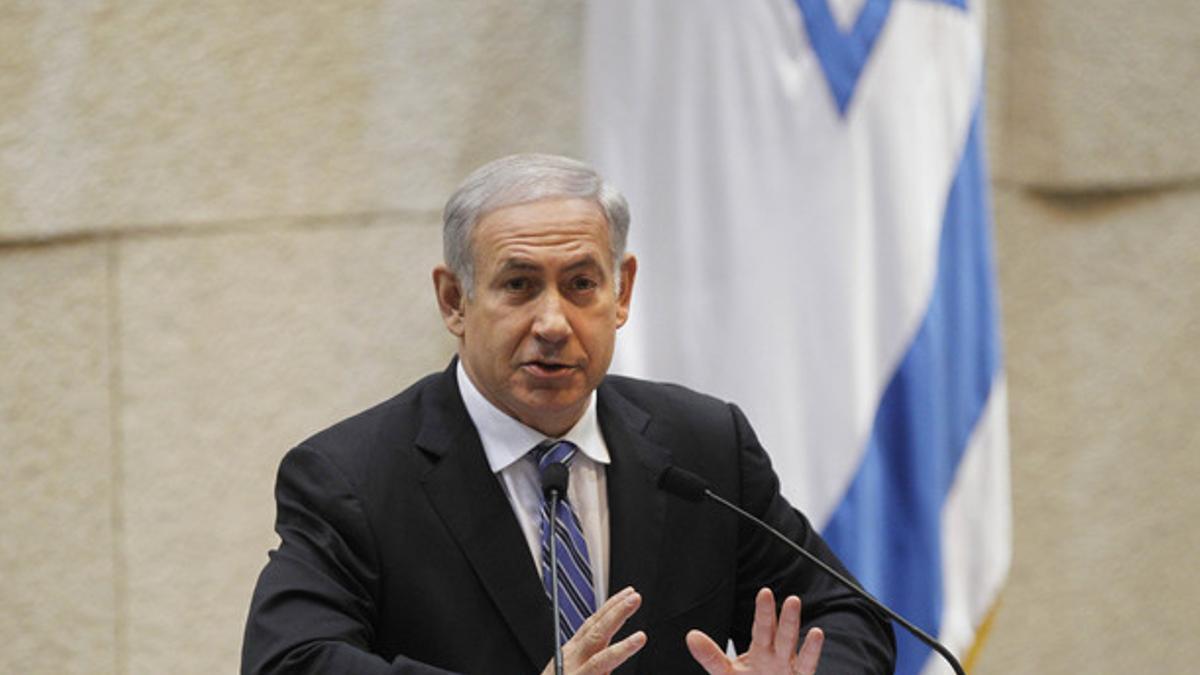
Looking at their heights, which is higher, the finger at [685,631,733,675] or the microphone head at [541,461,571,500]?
the microphone head at [541,461,571,500]

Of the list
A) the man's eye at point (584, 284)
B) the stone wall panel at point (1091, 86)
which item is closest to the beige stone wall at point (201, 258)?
the stone wall panel at point (1091, 86)

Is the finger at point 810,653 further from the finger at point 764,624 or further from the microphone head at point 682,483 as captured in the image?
the microphone head at point 682,483

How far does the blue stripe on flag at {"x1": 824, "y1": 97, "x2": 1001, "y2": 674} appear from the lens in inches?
152

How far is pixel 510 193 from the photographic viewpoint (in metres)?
2.73

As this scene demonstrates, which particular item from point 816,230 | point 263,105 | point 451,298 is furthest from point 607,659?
point 263,105

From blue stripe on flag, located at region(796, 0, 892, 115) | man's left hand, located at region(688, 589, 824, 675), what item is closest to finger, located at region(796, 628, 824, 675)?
man's left hand, located at region(688, 589, 824, 675)

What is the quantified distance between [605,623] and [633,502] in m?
0.48

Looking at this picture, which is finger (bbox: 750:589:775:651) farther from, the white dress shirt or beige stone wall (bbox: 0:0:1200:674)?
beige stone wall (bbox: 0:0:1200:674)

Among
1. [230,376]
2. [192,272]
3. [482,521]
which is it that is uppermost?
[482,521]

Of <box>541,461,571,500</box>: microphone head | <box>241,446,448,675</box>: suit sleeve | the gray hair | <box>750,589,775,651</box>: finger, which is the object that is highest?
the gray hair

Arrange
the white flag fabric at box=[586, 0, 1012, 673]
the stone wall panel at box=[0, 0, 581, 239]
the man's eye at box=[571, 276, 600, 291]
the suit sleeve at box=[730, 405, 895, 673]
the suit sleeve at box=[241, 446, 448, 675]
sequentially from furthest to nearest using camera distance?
the stone wall panel at box=[0, 0, 581, 239]
the white flag fabric at box=[586, 0, 1012, 673]
the suit sleeve at box=[730, 405, 895, 673]
the man's eye at box=[571, 276, 600, 291]
the suit sleeve at box=[241, 446, 448, 675]

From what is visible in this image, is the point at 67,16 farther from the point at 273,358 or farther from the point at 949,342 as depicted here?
the point at 949,342

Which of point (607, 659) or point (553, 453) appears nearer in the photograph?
point (607, 659)

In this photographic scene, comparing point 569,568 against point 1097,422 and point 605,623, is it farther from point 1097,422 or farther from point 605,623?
point 1097,422
